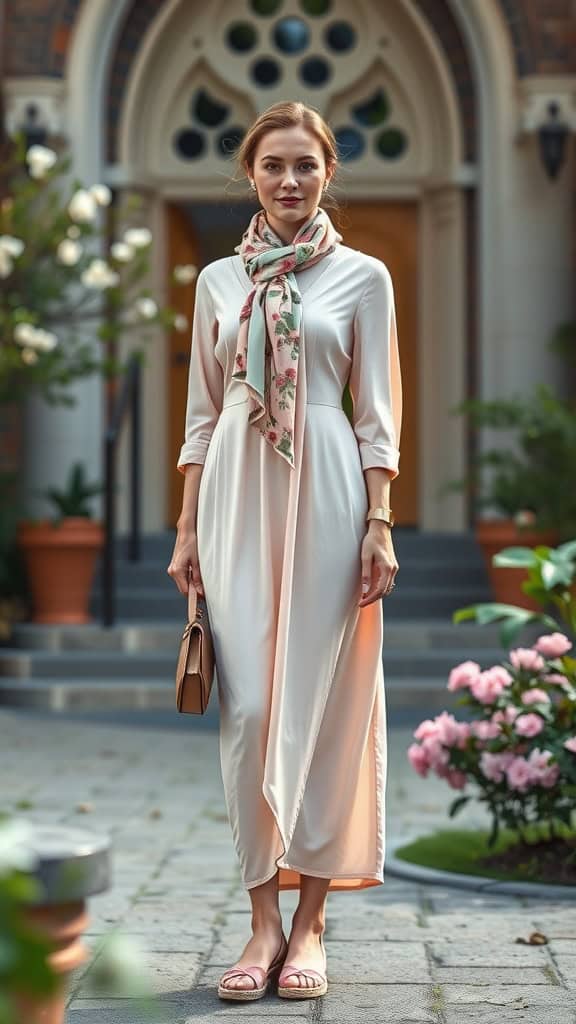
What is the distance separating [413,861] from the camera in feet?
15.0

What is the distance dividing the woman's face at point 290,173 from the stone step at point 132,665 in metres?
5.21

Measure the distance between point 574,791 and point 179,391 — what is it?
7.18 m

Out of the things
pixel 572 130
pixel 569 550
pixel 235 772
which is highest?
pixel 572 130

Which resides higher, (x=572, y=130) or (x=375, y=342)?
(x=572, y=130)

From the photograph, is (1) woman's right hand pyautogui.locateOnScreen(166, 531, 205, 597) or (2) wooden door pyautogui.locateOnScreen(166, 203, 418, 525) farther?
(2) wooden door pyautogui.locateOnScreen(166, 203, 418, 525)

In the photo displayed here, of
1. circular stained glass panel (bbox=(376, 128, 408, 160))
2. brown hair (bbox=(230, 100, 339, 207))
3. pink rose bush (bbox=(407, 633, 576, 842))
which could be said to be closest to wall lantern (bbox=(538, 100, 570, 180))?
circular stained glass panel (bbox=(376, 128, 408, 160))

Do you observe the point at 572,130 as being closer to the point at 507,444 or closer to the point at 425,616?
the point at 507,444

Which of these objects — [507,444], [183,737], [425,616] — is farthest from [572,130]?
[183,737]

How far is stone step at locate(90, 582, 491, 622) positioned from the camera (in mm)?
9219

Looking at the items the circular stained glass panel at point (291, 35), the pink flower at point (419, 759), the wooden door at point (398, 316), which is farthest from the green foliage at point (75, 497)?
the pink flower at point (419, 759)

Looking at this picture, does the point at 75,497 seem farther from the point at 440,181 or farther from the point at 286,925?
the point at 286,925

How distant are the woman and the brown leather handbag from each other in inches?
1.8

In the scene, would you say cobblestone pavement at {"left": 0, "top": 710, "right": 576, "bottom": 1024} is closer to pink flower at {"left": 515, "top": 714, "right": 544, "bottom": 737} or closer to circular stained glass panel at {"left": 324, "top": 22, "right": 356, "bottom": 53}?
pink flower at {"left": 515, "top": 714, "right": 544, "bottom": 737}

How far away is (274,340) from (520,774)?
5.15 ft
